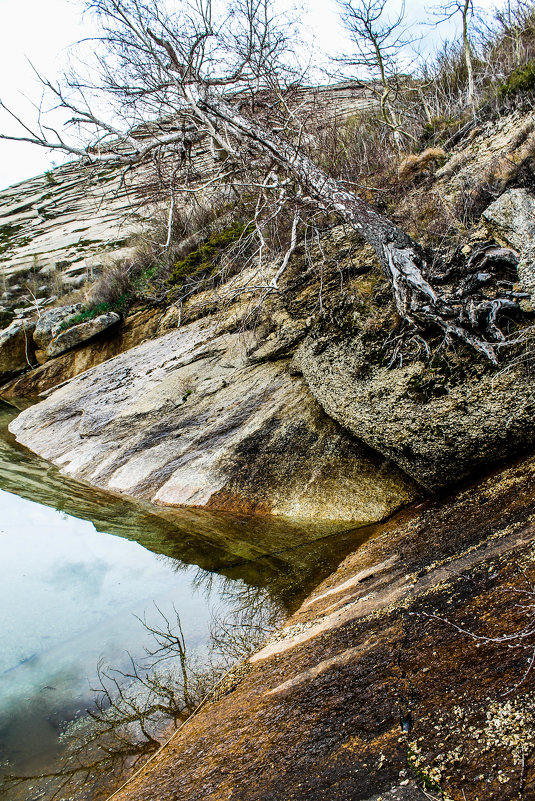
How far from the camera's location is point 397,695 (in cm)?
177

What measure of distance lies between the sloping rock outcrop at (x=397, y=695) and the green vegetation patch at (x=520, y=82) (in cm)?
607

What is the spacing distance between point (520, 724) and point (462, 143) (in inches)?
306

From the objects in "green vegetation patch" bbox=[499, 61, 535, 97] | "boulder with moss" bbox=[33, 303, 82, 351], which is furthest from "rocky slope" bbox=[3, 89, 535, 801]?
"boulder with moss" bbox=[33, 303, 82, 351]

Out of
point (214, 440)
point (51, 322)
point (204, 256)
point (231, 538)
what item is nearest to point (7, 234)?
point (51, 322)

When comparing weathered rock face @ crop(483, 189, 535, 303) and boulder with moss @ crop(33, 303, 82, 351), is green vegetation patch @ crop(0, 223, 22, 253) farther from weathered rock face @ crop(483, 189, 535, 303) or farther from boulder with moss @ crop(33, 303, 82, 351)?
weathered rock face @ crop(483, 189, 535, 303)

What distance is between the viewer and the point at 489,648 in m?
1.71

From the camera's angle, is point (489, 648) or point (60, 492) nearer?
point (489, 648)

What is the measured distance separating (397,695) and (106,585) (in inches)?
145

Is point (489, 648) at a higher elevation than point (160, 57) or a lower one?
lower

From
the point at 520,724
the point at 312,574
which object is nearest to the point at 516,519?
the point at 520,724

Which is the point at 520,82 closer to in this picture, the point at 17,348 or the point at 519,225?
the point at 519,225

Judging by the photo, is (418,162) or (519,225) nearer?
(519,225)

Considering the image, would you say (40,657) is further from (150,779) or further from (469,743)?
(469,743)

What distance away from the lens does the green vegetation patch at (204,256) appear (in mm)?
9070
